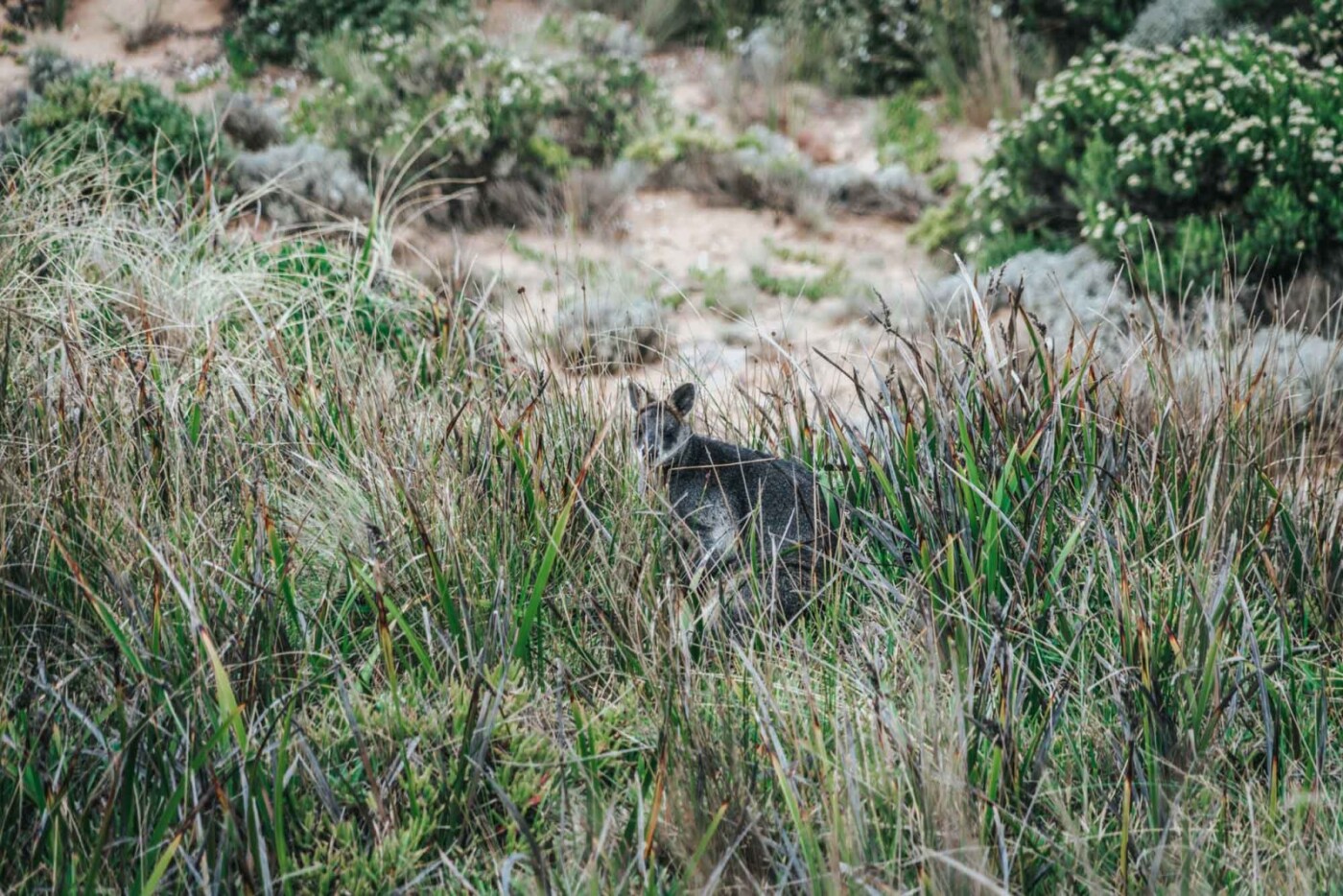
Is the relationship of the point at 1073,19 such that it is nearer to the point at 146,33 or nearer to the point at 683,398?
the point at 146,33

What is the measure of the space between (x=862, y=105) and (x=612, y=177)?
2.98 meters

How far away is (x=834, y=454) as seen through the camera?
3.98m

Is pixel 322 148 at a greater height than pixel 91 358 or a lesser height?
greater

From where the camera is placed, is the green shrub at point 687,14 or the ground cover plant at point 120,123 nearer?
the ground cover plant at point 120,123

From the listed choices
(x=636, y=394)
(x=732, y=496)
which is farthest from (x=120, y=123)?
(x=732, y=496)

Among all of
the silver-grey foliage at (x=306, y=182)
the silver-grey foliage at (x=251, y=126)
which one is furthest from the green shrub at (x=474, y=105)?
the silver-grey foliage at (x=306, y=182)

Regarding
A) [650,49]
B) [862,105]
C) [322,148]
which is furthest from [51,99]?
[862,105]

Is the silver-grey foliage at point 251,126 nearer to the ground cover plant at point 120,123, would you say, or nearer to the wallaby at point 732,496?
the ground cover plant at point 120,123

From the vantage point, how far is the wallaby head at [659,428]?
12.1 ft

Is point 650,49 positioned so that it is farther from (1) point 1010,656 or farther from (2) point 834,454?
(1) point 1010,656

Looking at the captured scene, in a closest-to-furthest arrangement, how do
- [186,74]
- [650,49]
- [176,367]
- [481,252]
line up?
[176,367], [481,252], [186,74], [650,49]

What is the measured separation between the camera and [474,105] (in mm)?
8766

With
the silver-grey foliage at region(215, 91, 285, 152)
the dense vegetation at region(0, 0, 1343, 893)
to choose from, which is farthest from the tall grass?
the silver-grey foliage at region(215, 91, 285, 152)

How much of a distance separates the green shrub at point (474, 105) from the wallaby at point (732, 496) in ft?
16.5
